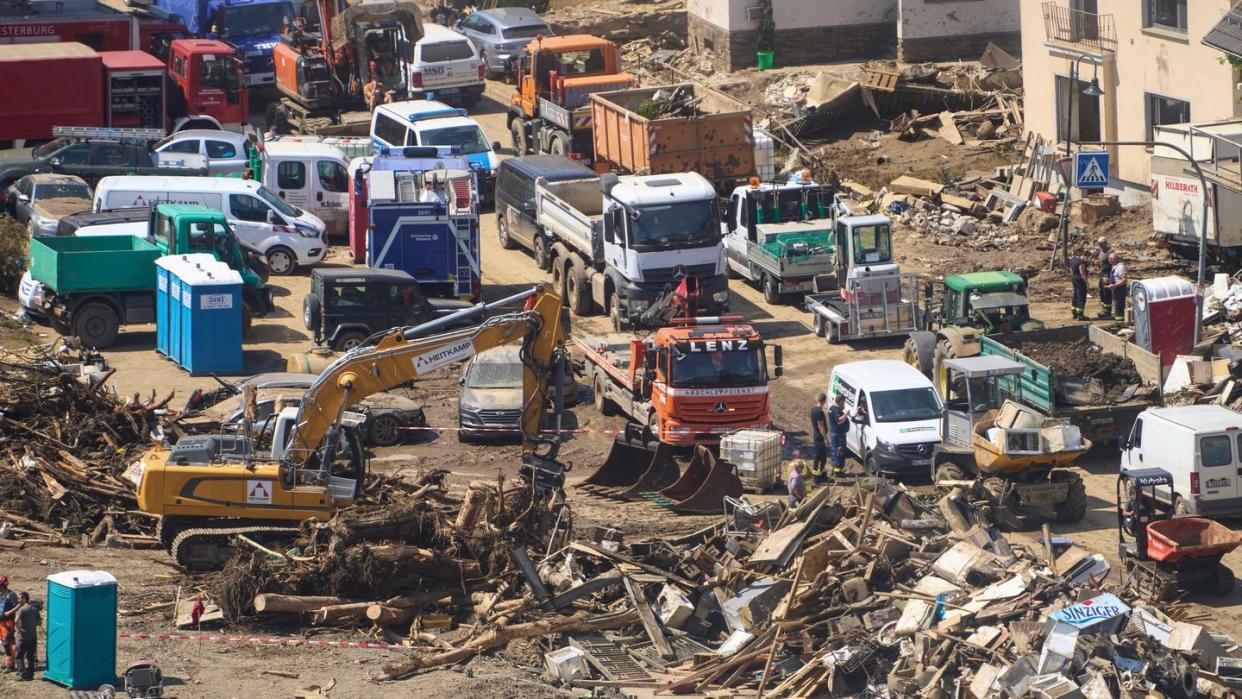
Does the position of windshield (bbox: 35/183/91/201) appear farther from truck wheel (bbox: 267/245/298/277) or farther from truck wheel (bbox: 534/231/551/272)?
truck wheel (bbox: 534/231/551/272)

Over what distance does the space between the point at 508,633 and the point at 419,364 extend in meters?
3.96

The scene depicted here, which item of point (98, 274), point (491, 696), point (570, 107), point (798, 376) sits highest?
point (570, 107)

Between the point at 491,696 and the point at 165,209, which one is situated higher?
the point at 165,209

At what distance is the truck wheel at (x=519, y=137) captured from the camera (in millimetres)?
45281

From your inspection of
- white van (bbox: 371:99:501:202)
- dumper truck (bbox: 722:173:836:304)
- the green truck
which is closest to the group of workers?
dumper truck (bbox: 722:173:836:304)

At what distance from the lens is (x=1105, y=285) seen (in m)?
34.1

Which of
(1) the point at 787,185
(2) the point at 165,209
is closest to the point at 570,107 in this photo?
(1) the point at 787,185

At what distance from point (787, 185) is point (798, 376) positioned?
5.62 m

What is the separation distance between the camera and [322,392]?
76.4ft

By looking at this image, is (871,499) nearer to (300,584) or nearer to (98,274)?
(300,584)

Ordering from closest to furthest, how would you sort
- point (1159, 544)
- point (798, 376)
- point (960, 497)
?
point (1159, 544), point (960, 497), point (798, 376)

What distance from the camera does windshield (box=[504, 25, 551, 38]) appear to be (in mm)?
52062

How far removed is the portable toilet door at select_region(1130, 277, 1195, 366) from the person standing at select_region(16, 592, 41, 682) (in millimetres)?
18893

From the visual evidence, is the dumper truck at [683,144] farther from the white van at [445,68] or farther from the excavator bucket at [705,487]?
the excavator bucket at [705,487]
